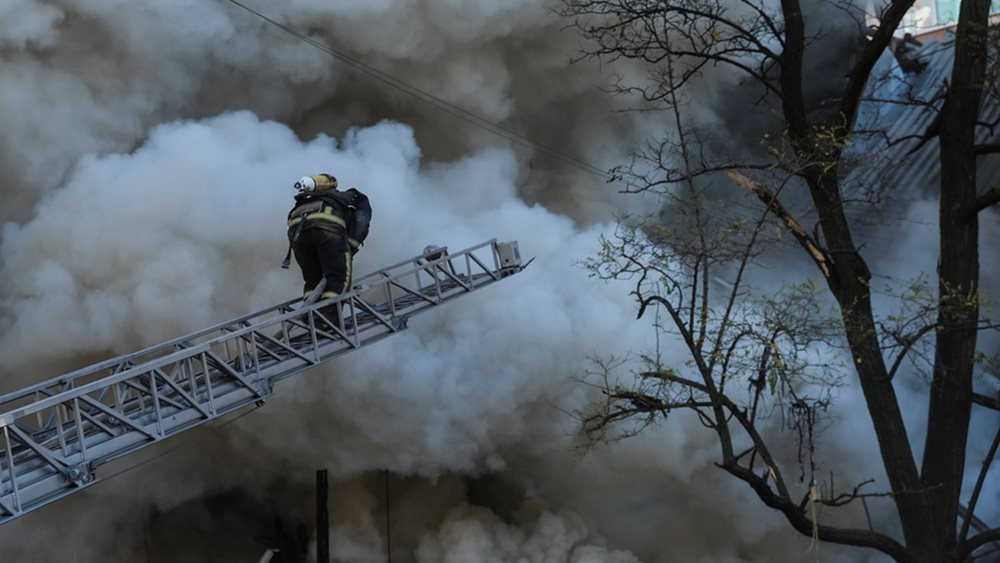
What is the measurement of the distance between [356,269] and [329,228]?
129 inches

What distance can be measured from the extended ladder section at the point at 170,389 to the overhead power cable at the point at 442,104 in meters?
3.59

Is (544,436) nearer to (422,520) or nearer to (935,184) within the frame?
(422,520)

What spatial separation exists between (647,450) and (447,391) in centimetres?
229

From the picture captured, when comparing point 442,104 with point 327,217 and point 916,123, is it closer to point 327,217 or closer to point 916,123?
point 327,217

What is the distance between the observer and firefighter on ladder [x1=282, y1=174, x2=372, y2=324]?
28.7 ft

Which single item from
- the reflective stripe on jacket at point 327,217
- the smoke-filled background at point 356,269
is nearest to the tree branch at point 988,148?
the smoke-filled background at point 356,269

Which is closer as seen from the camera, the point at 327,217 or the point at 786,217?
the point at 786,217

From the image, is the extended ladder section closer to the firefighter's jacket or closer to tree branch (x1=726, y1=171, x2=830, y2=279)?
the firefighter's jacket

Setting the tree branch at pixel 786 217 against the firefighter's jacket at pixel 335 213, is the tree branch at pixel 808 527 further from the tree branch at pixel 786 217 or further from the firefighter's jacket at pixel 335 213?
the firefighter's jacket at pixel 335 213

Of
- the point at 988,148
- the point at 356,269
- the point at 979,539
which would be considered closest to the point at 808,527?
the point at 979,539

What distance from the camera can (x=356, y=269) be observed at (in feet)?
39.3

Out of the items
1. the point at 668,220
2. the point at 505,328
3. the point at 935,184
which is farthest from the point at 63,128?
the point at 935,184

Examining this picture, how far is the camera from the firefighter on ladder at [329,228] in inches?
344

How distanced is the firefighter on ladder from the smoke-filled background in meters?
2.15
